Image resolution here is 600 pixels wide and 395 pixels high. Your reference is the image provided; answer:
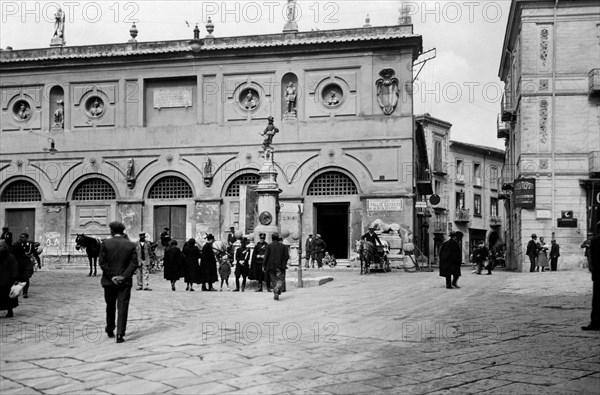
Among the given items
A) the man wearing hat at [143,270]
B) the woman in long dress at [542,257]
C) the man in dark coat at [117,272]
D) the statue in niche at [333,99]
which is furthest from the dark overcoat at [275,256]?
the statue in niche at [333,99]

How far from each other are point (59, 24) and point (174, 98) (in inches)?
303

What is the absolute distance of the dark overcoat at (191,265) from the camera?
2036 cm

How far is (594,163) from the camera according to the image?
98.0 feet

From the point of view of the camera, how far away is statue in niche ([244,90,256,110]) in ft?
115

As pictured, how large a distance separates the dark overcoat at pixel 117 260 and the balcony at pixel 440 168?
48030 mm

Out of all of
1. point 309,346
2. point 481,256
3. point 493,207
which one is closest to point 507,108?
point 481,256

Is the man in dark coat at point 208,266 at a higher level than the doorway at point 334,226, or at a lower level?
lower

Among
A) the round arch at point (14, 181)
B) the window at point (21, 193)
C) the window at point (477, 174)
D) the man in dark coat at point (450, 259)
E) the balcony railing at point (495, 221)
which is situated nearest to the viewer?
the man in dark coat at point (450, 259)

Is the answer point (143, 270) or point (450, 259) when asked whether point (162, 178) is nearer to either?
point (143, 270)

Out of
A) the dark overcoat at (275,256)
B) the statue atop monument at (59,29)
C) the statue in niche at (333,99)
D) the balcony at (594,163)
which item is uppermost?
the statue atop monument at (59,29)

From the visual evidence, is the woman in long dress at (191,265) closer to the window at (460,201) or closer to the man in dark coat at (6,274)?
the man in dark coat at (6,274)

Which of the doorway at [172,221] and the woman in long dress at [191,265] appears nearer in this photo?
the woman in long dress at [191,265]

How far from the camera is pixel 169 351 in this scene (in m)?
9.92

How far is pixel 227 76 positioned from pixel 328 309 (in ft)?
72.5
